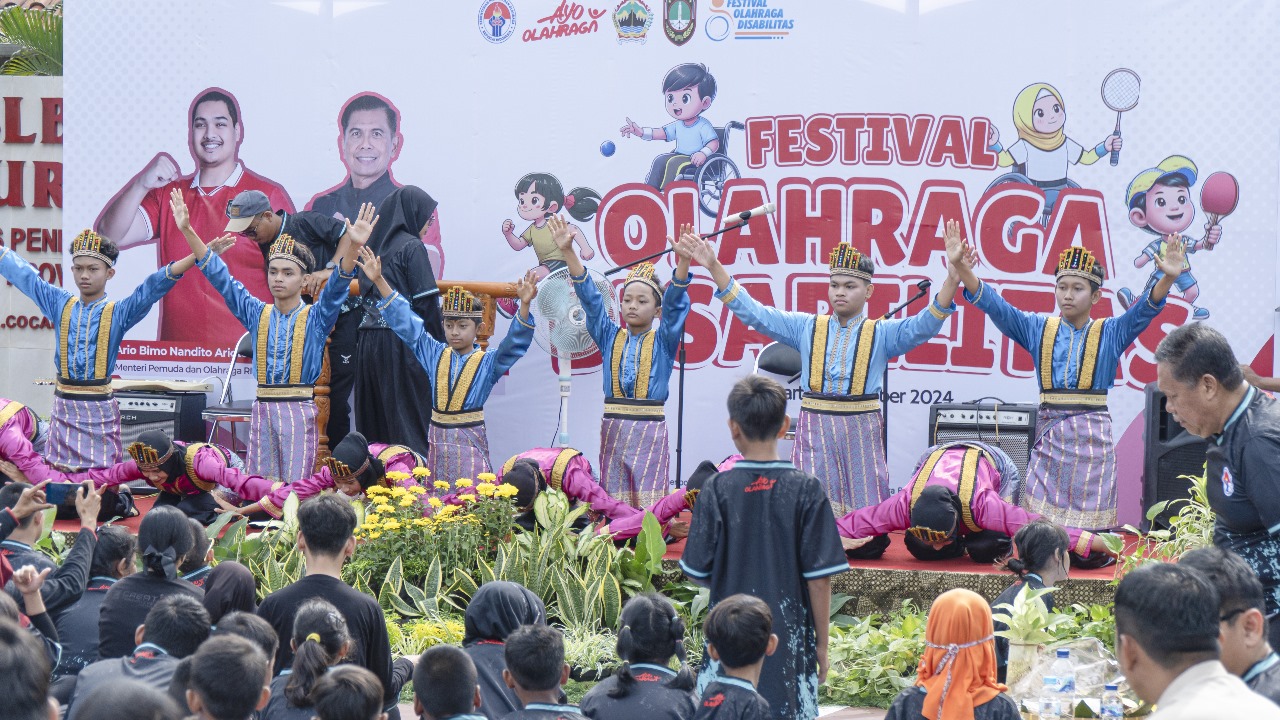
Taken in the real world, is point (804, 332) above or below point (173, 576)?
above

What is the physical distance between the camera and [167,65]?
9.21m

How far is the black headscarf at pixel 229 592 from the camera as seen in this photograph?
399 cm

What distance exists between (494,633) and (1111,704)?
1.92 m

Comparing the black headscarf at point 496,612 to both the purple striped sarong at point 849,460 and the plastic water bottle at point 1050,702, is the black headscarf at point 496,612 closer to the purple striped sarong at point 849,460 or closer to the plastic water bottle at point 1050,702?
the plastic water bottle at point 1050,702

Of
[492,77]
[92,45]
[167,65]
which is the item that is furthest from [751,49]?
[92,45]

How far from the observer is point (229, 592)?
4.01 m

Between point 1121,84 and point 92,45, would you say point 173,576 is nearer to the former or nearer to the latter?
point 1121,84

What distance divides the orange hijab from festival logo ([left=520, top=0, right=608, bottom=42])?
580 cm

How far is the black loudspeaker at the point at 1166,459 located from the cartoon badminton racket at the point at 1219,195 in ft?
4.38

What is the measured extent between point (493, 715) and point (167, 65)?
6.84 m

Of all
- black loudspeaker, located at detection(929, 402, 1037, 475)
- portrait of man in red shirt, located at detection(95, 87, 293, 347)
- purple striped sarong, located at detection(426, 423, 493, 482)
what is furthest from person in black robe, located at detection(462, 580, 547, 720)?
portrait of man in red shirt, located at detection(95, 87, 293, 347)

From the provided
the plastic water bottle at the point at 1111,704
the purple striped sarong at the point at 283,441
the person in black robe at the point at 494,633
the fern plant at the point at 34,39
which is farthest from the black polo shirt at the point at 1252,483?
the fern plant at the point at 34,39

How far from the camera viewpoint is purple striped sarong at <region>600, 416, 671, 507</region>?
7203mm

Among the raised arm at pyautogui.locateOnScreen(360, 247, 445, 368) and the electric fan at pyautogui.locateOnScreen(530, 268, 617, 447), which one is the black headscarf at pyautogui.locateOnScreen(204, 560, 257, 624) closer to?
the raised arm at pyautogui.locateOnScreen(360, 247, 445, 368)
